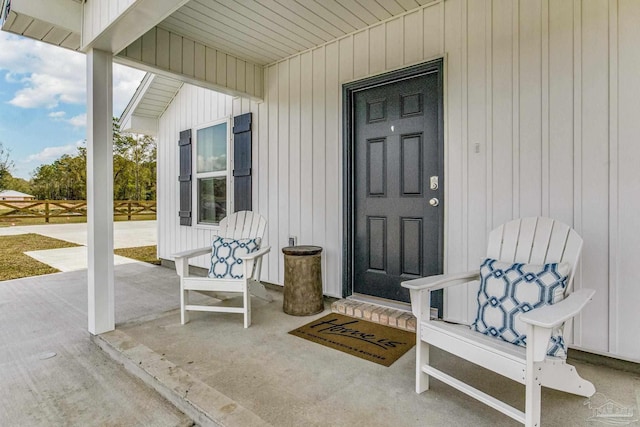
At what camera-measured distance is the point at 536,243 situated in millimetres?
1855

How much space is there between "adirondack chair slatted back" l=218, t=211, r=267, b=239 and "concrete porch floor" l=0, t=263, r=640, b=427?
0.84 meters

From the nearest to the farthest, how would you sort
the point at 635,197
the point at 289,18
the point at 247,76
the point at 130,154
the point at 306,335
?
the point at 635,197 → the point at 306,335 → the point at 289,18 → the point at 247,76 → the point at 130,154

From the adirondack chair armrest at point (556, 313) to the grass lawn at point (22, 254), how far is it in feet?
20.2

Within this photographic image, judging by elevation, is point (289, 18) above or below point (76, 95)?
below

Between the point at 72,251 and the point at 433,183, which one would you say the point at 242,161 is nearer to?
the point at 433,183

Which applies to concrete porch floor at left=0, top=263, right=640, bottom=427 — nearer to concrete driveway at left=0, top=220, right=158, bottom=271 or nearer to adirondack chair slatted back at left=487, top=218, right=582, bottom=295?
adirondack chair slatted back at left=487, top=218, right=582, bottom=295

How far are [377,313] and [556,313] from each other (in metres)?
1.64

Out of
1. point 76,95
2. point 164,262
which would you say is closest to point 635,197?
point 164,262

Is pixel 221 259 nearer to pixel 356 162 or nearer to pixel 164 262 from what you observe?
pixel 356 162

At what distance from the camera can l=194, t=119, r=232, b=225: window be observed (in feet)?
15.0

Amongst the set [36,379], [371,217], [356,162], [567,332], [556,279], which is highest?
[356,162]

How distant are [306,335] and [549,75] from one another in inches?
97.4

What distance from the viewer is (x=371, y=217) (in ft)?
10.4

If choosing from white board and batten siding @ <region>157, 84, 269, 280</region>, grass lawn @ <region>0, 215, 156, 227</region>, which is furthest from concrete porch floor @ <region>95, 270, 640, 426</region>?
grass lawn @ <region>0, 215, 156, 227</region>
